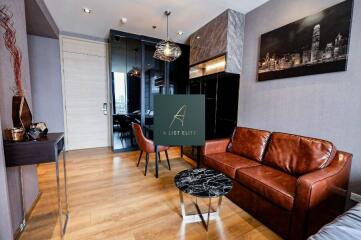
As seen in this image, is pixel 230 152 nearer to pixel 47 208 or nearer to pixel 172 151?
pixel 172 151

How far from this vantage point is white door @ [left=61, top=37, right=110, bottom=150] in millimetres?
4102

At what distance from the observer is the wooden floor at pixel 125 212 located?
1664 millimetres

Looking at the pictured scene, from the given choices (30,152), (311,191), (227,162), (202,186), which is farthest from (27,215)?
(311,191)

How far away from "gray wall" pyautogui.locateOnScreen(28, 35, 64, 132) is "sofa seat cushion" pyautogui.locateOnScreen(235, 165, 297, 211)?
4.06 metres

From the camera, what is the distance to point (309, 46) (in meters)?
2.13

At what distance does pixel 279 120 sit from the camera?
8.30 feet

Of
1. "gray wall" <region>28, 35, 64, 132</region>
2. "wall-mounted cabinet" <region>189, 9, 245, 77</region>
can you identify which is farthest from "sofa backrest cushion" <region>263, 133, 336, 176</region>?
"gray wall" <region>28, 35, 64, 132</region>

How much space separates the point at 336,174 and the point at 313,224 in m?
0.51

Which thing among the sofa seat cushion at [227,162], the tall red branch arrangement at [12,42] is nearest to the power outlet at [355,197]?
the sofa seat cushion at [227,162]

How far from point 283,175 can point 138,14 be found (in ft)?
11.3

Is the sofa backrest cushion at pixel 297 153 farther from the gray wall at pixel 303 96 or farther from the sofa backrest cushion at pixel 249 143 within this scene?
the gray wall at pixel 303 96

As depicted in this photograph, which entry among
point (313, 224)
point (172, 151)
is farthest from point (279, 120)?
point (172, 151)

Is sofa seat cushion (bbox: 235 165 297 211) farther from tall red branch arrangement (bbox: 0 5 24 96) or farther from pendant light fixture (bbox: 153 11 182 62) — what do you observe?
tall red branch arrangement (bbox: 0 5 24 96)

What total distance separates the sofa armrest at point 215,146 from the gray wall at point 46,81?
11.3 ft
